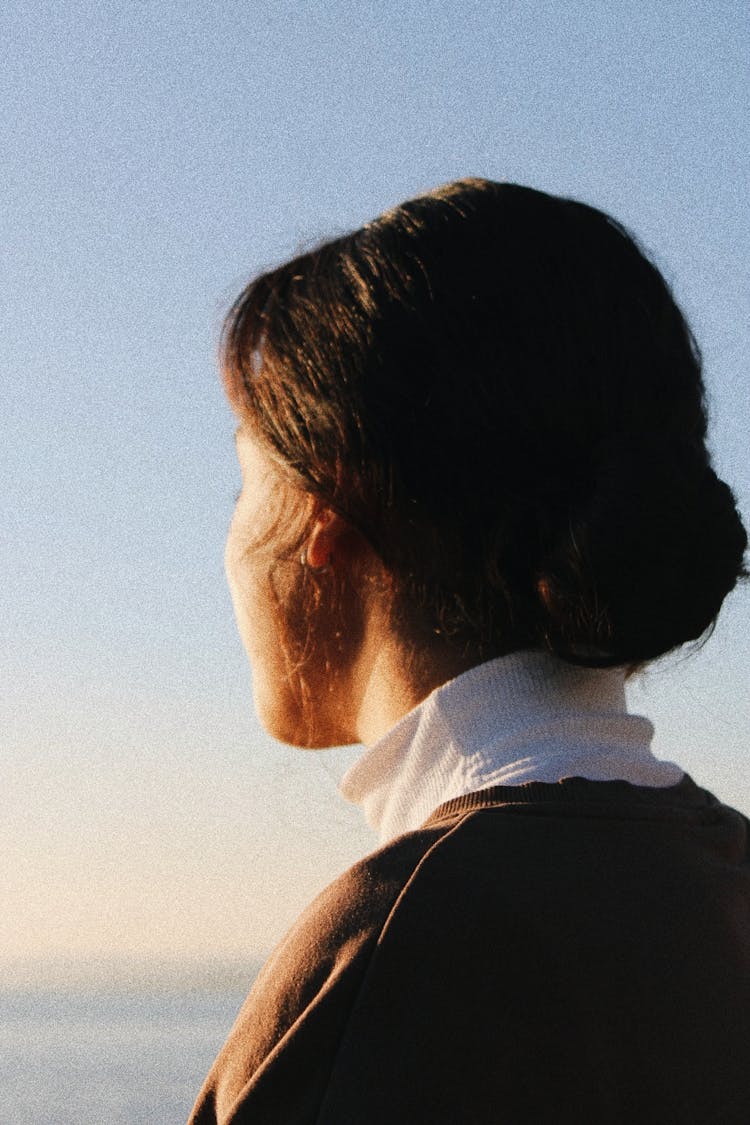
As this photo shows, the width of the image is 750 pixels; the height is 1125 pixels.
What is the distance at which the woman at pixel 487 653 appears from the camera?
1.02 m

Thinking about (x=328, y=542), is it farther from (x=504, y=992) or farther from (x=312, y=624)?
(x=504, y=992)

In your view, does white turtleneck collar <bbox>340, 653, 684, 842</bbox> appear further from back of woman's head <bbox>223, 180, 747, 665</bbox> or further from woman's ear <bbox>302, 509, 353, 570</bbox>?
woman's ear <bbox>302, 509, 353, 570</bbox>

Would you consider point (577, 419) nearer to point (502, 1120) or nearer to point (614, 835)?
point (614, 835)

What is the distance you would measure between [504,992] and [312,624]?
1.30 feet

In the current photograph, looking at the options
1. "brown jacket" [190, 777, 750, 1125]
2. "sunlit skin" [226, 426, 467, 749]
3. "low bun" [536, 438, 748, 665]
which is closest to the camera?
"brown jacket" [190, 777, 750, 1125]

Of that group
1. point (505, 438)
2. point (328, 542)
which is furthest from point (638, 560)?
point (328, 542)

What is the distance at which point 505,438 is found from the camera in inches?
46.7

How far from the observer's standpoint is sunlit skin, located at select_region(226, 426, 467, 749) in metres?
1.26

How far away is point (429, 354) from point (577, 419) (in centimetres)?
13

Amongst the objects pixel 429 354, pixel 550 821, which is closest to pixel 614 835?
pixel 550 821

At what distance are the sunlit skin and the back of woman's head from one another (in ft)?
0.09

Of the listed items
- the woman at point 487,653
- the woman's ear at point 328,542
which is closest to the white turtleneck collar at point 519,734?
the woman at point 487,653

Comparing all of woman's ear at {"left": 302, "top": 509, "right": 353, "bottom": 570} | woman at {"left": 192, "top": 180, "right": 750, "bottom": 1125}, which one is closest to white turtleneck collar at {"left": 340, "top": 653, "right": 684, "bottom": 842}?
woman at {"left": 192, "top": 180, "right": 750, "bottom": 1125}

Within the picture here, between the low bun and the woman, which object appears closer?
the woman
